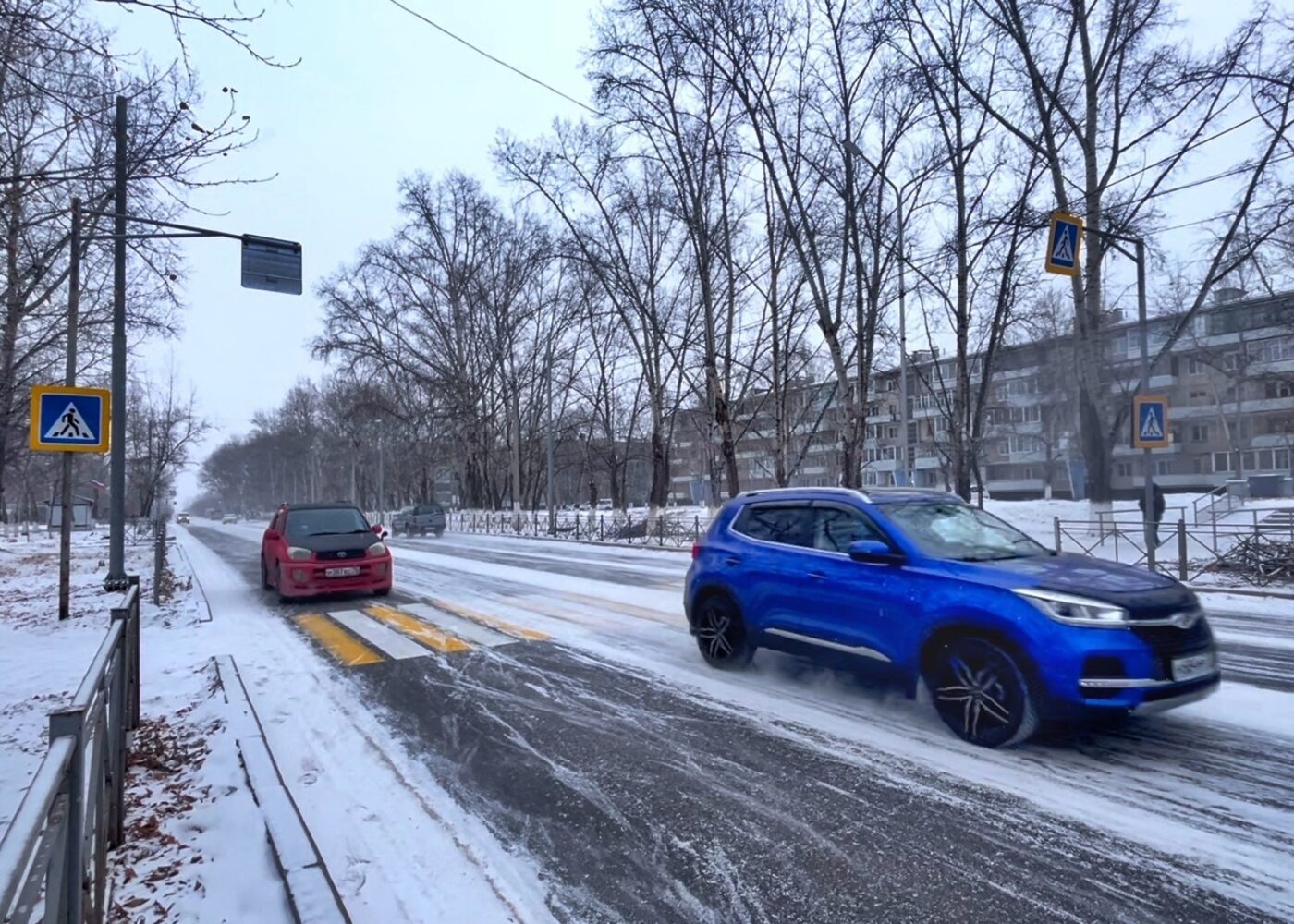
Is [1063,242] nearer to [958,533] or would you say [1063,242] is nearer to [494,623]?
[958,533]

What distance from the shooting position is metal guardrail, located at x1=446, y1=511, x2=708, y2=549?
30.5 metres

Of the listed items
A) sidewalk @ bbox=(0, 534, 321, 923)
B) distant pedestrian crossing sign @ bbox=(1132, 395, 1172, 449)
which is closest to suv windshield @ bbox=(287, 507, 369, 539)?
sidewalk @ bbox=(0, 534, 321, 923)

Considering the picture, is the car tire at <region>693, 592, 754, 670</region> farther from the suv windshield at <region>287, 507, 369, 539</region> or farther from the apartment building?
the apartment building

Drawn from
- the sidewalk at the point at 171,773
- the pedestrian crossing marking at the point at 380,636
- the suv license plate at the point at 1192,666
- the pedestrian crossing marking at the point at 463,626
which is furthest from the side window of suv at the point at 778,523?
the sidewalk at the point at 171,773

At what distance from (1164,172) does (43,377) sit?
2817cm

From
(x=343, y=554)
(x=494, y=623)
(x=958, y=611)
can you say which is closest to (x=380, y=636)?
(x=494, y=623)

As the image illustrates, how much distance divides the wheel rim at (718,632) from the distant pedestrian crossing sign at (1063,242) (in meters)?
9.74

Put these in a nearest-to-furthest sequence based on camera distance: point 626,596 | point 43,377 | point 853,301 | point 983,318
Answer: point 626,596 < point 43,377 < point 853,301 < point 983,318

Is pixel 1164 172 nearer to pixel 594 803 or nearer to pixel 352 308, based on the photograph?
pixel 594 803

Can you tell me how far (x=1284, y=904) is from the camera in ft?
10.5

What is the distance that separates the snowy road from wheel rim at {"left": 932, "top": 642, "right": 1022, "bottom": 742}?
18 cm

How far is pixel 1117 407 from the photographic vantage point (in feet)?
93.6

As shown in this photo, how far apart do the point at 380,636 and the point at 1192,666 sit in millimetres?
8139

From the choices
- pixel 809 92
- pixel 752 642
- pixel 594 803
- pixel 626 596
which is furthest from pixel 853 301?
pixel 594 803
